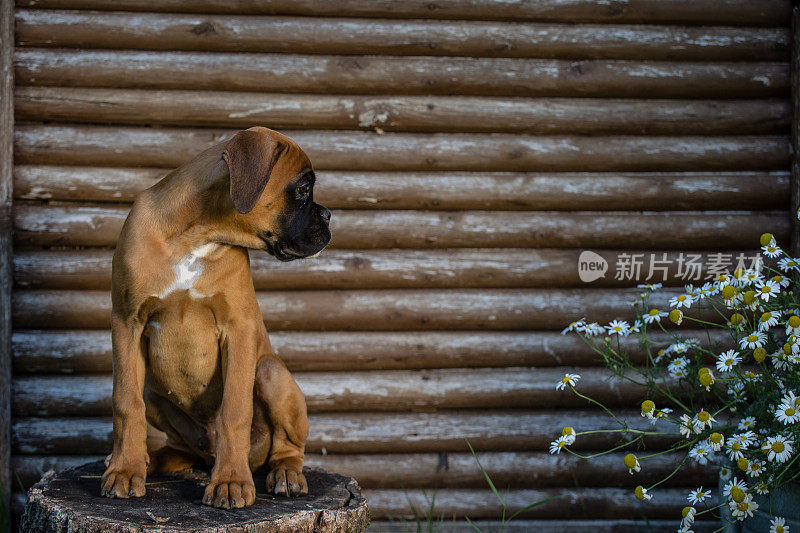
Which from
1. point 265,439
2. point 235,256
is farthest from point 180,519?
point 235,256

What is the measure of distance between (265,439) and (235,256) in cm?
76

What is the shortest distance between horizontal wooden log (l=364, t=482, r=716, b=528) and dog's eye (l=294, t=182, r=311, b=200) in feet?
7.87

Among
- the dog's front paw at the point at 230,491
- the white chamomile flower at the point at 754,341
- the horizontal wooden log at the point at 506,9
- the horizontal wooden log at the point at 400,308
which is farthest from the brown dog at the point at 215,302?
the horizontal wooden log at the point at 506,9

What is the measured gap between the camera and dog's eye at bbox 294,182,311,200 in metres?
2.59

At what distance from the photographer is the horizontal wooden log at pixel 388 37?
414cm

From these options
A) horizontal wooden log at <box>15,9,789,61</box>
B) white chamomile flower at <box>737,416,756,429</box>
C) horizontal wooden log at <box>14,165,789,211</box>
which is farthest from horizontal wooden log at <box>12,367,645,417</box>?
horizontal wooden log at <box>15,9,789,61</box>

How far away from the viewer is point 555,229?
4395 mm

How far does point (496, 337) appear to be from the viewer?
14.3 feet

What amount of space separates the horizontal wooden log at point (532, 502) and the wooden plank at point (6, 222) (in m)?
2.18

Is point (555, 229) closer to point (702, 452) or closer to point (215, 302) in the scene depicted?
point (702, 452)

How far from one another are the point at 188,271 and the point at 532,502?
285 centimetres

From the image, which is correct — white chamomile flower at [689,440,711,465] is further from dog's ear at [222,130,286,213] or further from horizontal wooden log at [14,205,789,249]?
dog's ear at [222,130,286,213]

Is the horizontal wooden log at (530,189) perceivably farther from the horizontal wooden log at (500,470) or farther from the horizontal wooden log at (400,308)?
the horizontal wooden log at (500,470)

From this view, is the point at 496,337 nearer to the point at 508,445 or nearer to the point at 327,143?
the point at 508,445
